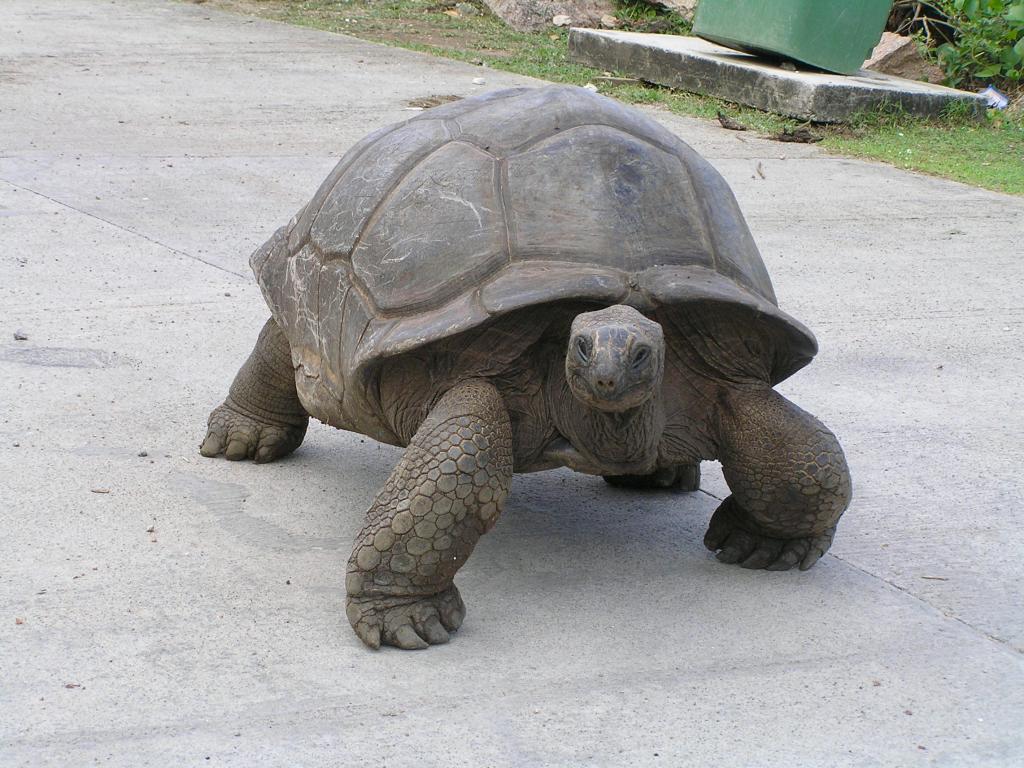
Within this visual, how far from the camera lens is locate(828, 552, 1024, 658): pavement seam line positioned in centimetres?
289

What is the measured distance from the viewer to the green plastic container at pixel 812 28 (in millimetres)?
9242

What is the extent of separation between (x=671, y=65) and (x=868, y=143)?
1819mm

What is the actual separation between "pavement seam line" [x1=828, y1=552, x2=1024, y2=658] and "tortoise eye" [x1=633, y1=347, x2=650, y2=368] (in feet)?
3.26

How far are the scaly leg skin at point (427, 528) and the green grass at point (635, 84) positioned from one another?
18.9 feet

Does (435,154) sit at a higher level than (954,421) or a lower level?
higher

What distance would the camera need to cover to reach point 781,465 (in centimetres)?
303

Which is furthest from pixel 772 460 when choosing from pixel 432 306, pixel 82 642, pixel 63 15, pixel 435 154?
pixel 63 15

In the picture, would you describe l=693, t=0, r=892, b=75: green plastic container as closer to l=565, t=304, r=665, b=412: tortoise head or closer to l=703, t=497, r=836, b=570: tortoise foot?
l=703, t=497, r=836, b=570: tortoise foot

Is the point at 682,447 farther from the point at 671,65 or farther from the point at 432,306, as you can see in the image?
the point at 671,65

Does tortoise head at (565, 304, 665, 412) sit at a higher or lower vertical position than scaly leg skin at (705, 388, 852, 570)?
higher

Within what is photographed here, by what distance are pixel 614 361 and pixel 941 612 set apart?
1060mm

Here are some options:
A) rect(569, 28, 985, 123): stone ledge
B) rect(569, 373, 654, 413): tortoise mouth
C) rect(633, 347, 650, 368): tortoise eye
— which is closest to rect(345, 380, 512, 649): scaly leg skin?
rect(569, 373, 654, 413): tortoise mouth

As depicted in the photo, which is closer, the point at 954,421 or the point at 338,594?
the point at 338,594

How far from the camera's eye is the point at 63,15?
38.4ft
